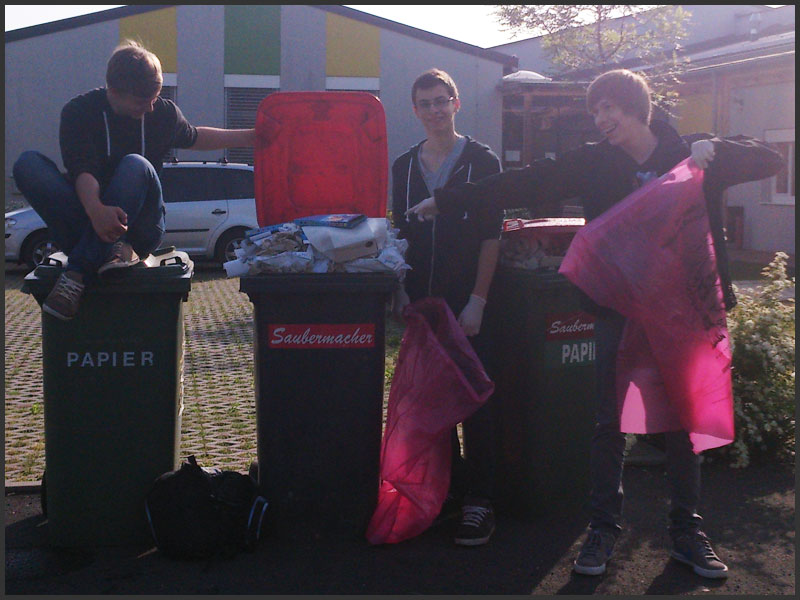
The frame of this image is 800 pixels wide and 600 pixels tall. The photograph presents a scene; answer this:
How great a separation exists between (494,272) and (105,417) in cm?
181

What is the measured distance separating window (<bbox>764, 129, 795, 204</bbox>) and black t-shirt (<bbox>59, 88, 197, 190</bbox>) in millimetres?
15568

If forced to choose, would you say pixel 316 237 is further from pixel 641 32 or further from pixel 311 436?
pixel 641 32

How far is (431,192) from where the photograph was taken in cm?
401

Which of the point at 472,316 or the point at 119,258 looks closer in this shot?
the point at 119,258

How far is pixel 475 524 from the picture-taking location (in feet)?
13.1

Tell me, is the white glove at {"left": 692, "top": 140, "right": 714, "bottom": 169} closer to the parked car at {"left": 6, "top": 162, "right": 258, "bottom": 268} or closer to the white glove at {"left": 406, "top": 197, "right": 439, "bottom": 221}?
the white glove at {"left": 406, "top": 197, "right": 439, "bottom": 221}

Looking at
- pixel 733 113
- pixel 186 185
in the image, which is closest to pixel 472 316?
pixel 186 185

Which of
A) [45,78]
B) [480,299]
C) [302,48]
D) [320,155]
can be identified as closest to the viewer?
[480,299]

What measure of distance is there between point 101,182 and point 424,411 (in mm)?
1689

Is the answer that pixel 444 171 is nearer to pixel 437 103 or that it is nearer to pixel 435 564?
pixel 437 103

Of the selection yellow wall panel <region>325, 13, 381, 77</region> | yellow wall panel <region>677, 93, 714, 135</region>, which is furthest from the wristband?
yellow wall panel <region>325, 13, 381, 77</region>

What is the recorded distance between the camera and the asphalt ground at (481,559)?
355 centimetres

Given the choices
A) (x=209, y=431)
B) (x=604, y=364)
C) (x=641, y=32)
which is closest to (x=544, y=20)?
(x=641, y=32)

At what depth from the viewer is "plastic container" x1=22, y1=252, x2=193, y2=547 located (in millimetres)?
3795
